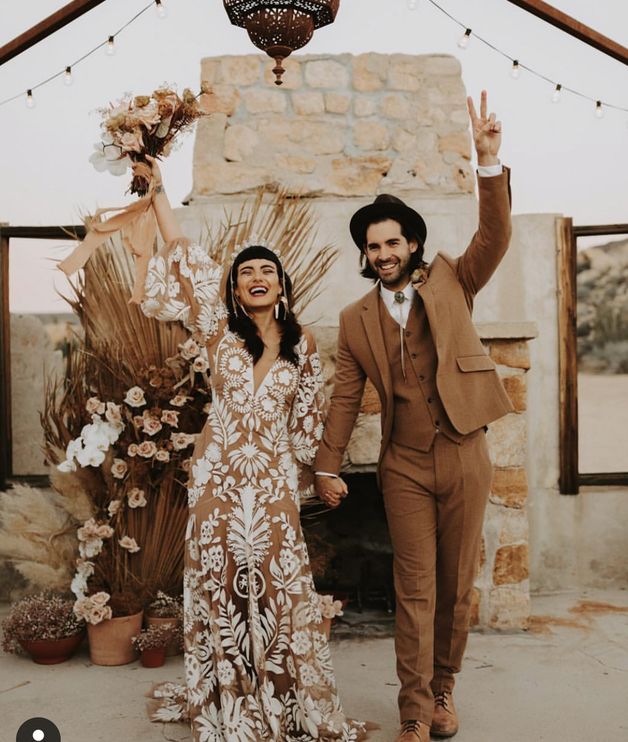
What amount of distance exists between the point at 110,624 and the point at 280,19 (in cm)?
271

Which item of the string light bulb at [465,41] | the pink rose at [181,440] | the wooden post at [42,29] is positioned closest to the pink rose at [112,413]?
the pink rose at [181,440]

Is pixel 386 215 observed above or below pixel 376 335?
above

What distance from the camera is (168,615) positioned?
3.96m

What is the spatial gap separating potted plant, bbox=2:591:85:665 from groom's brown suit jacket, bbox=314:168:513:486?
5.39 ft

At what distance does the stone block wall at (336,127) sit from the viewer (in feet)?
16.7

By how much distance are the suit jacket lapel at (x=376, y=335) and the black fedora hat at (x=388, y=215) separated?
Result: 0.25 m

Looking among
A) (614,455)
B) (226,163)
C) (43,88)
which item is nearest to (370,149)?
(226,163)

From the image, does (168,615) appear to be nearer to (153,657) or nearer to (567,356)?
(153,657)

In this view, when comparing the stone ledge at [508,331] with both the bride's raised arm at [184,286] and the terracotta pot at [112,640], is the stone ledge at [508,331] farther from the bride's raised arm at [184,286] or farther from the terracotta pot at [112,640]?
the terracotta pot at [112,640]

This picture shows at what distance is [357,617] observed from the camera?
459cm

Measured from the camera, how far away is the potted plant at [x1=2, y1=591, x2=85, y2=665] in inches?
151

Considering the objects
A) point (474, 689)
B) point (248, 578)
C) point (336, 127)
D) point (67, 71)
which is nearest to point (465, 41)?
point (336, 127)

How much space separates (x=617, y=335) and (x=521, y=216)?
98 cm

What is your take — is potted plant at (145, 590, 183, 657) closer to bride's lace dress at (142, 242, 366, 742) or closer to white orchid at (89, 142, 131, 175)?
bride's lace dress at (142, 242, 366, 742)
